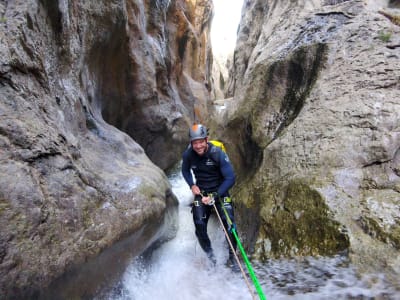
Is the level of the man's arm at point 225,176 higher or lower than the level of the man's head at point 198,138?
lower

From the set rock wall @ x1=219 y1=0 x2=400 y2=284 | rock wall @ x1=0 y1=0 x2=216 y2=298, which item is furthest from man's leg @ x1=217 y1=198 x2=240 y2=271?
rock wall @ x1=0 y1=0 x2=216 y2=298

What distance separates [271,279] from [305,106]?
335 cm

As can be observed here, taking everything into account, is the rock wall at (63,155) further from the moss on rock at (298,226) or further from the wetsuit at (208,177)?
the moss on rock at (298,226)

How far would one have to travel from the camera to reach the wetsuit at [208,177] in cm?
488

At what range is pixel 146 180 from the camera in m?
5.80

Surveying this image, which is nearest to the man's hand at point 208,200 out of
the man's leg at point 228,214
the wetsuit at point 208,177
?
the wetsuit at point 208,177

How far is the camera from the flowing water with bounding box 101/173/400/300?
3541 mm

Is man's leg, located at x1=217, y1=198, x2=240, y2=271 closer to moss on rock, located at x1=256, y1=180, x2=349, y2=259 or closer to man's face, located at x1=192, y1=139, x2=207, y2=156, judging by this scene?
moss on rock, located at x1=256, y1=180, x2=349, y2=259

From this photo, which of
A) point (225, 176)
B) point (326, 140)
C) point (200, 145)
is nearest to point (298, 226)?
point (225, 176)

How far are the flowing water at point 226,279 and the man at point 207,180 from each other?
45 centimetres

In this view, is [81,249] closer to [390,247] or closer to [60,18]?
[390,247]

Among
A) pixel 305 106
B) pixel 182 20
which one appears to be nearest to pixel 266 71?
pixel 305 106

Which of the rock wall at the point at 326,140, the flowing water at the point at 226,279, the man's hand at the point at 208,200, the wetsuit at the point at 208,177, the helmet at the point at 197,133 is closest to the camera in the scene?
the flowing water at the point at 226,279

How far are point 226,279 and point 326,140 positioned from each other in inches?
111
